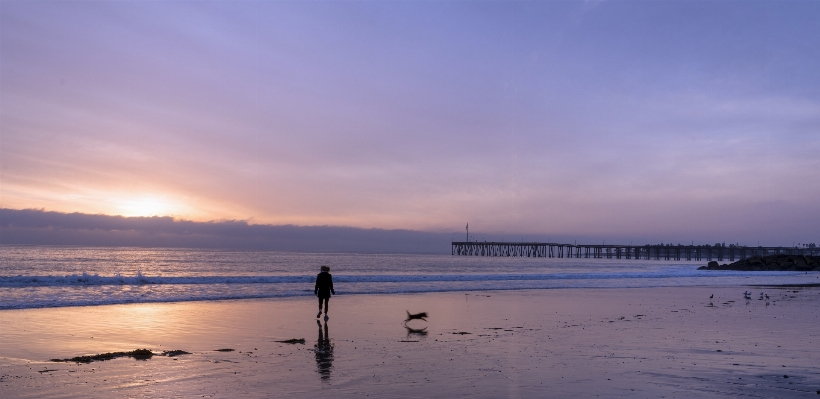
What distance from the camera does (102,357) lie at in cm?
1080

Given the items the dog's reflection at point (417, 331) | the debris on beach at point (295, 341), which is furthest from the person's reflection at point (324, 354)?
the dog's reflection at point (417, 331)

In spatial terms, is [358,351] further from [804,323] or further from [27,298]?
[27,298]

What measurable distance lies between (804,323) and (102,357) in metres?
17.4

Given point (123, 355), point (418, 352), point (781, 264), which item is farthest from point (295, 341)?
point (781, 264)

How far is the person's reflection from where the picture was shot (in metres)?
9.59

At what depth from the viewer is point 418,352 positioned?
1145cm

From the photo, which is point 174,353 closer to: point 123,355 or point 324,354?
point 123,355

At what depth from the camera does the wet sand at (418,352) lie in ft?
27.7

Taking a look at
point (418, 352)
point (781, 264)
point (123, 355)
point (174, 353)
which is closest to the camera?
point (123, 355)

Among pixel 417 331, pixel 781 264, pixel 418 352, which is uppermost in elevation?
pixel 418 352

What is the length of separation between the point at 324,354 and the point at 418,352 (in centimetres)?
181

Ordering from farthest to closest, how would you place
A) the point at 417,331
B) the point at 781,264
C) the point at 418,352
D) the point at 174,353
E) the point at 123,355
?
1. the point at 781,264
2. the point at 417,331
3. the point at 418,352
4. the point at 174,353
5. the point at 123,355

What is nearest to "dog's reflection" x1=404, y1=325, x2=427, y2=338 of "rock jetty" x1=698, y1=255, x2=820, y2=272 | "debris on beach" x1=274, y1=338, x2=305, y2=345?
"debris on beach" x1=274, y1=338, x2=305, y2=345

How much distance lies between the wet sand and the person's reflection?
0.04 metres
